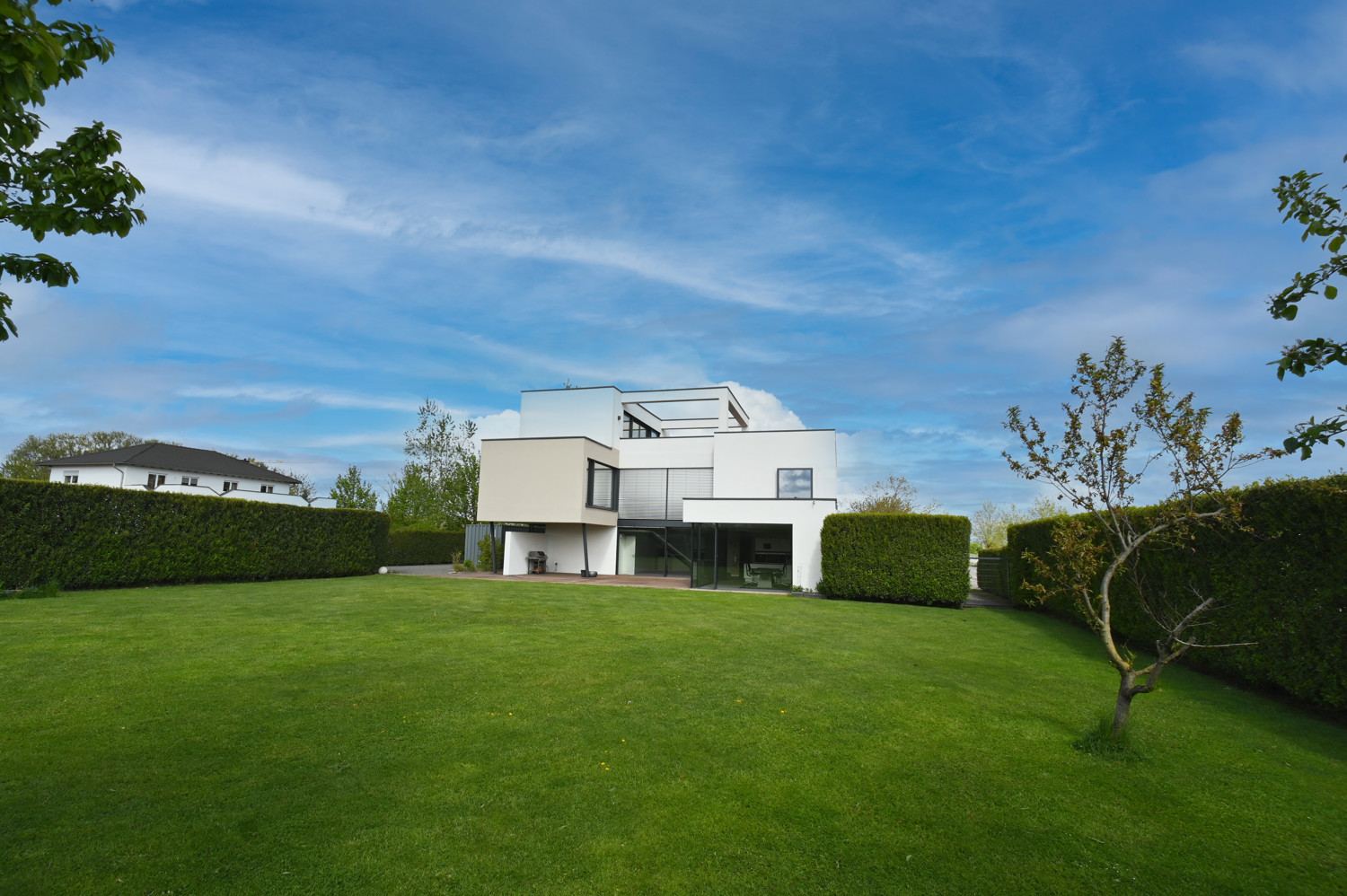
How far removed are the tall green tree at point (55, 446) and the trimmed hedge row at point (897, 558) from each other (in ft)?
160

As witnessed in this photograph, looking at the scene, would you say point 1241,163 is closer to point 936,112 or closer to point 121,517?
point 936,112

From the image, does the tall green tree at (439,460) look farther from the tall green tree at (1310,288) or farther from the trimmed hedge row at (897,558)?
the tall green tree at (1310,288)

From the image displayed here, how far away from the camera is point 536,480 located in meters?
23.3

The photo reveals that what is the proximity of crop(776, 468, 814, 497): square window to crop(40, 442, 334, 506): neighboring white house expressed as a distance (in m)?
23.7

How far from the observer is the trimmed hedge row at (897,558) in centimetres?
1662

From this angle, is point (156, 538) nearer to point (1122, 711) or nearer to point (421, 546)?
point (421, 546)

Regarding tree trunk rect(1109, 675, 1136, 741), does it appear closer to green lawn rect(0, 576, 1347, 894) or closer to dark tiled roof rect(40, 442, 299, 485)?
green lawn rect(0, 576, 1347, 894)

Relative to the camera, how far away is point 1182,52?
743 cm

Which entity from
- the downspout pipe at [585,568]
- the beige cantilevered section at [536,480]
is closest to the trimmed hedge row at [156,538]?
the beige cantilevered section at [536,480]

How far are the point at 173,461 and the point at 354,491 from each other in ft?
34.9

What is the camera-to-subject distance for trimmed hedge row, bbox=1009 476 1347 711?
6.17 m

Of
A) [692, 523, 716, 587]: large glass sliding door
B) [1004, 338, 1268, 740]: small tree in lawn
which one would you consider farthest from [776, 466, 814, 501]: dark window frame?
[1004, 338, 1268, 740]: small tree in lawn

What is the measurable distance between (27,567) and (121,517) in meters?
1.98

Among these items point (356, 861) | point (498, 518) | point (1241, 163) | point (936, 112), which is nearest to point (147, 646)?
point (356, 861)
